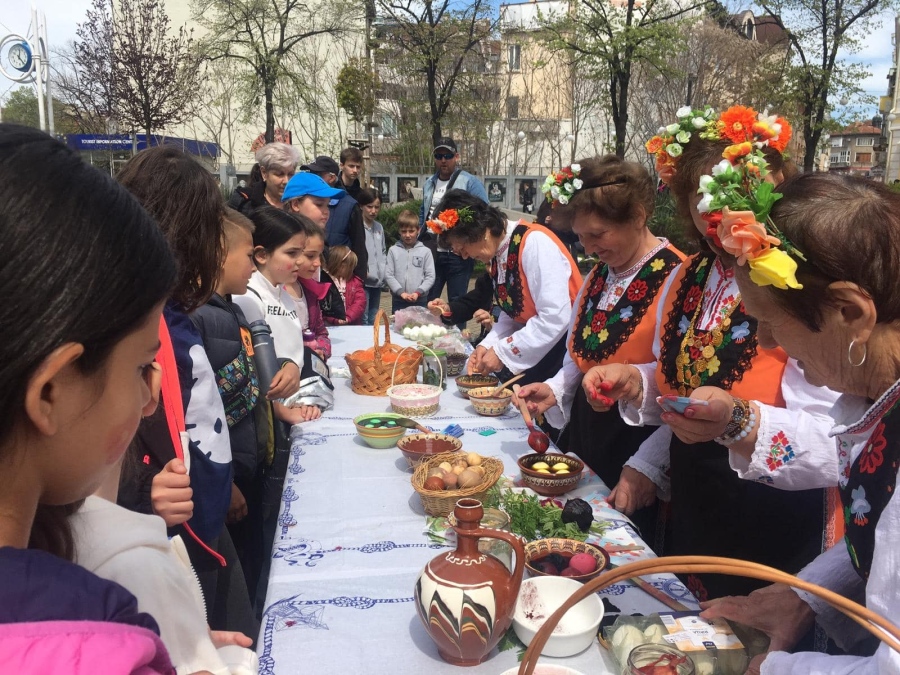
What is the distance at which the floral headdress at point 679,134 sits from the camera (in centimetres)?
215

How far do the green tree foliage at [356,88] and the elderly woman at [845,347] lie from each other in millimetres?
16373

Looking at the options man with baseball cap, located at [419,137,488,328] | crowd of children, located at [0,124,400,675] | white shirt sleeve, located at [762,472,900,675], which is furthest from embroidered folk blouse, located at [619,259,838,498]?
man with baseball cap, located at [419,137,488,328]

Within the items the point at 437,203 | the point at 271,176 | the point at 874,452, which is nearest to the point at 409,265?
the point at 437,203

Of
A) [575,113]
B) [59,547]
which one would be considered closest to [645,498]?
[59,547]

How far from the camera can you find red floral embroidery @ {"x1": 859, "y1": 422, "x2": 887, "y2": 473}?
3.72 feet

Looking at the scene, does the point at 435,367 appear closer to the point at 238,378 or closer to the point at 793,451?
the point at 238,378

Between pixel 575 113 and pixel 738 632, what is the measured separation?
24.4m

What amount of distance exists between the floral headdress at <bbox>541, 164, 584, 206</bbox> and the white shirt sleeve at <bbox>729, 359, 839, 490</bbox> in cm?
138

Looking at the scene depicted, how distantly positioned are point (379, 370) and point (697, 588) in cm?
175

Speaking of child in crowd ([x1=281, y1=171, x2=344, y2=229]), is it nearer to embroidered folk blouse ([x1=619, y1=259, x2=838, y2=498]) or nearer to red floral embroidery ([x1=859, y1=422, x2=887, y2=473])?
embroidered folk blouse ([x1=619, y1=259, x2=838, y2=498])

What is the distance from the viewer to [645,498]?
2254 millimetres

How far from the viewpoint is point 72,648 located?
0.62 m

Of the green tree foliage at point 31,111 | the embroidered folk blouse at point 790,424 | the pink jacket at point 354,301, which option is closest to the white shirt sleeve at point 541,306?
the embroidered folk blouse at point 790,424

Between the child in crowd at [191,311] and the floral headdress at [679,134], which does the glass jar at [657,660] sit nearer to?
the child in crowd at [191,311]
